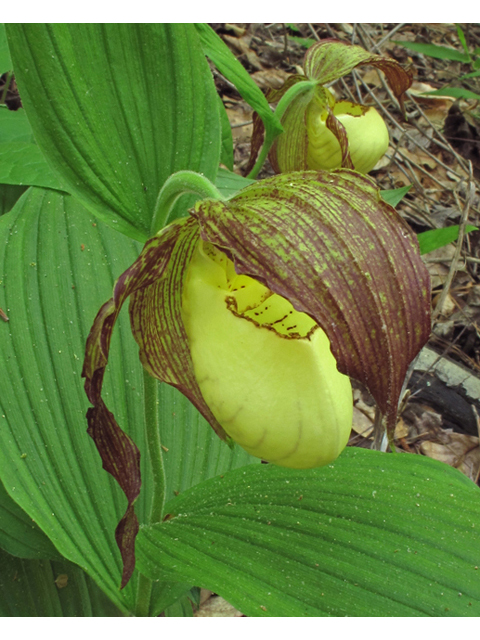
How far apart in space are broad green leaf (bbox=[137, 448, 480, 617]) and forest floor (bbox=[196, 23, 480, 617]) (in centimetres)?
53

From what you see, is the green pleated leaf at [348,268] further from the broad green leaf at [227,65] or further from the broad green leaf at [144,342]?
the broad green leaf at [227,65]

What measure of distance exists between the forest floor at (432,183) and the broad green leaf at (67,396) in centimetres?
49

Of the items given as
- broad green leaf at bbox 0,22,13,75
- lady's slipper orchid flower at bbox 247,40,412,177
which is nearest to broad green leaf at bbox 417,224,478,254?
lady's slipper orchid flower at bbox 247,40,412,177

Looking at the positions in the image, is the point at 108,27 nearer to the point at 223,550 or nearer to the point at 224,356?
the point at 224,356

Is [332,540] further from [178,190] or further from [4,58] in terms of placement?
[4,58]

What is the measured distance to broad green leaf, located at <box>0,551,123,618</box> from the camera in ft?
3.51

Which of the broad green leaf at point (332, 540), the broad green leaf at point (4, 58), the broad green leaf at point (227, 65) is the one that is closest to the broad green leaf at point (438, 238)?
the broad green leaf at point (227, 65)

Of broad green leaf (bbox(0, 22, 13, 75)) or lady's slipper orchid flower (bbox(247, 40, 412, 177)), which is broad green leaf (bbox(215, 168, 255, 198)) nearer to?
lady's slipper orchid flower (bbox(247, 40, 412, 177))

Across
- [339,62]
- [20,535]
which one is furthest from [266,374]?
[339,62]

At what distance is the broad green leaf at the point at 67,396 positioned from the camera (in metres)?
0.96

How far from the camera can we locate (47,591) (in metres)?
1.10

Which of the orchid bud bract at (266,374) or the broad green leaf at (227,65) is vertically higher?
the broad green leaf at (227,65)

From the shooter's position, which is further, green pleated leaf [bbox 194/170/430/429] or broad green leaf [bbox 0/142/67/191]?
broad green leaf [bbox 0/142/67/191]

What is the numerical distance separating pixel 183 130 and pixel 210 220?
0.26m
